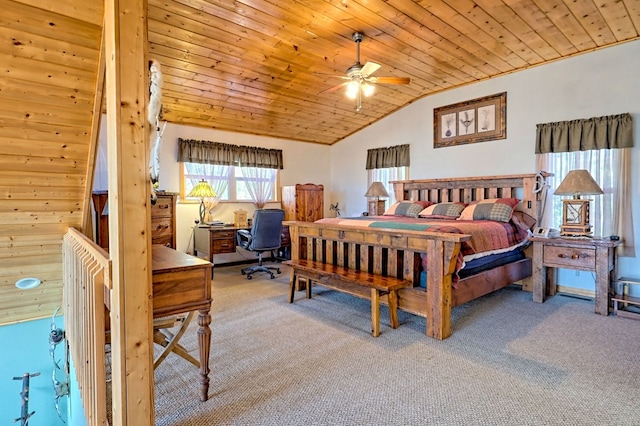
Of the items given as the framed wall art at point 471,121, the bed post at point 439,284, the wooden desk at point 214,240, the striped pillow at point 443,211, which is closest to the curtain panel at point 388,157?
the framed wall art at point 471,121

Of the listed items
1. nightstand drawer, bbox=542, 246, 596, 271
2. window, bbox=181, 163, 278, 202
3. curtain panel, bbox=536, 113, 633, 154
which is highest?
curtain panel, bbox=536, 113, 633, 154

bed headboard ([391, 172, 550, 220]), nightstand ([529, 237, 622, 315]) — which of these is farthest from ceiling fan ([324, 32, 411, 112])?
nightstand ([529, 237, 622, 315])

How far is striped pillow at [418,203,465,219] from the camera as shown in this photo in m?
4.35

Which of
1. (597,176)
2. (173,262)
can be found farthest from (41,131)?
(597,176)

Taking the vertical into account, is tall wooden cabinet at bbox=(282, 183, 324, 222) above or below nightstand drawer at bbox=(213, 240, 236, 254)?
above

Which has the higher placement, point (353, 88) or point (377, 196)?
Result: point (353, 88)

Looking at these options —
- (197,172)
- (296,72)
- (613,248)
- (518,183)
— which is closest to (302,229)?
(296,72)

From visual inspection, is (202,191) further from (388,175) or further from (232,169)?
(388,175)

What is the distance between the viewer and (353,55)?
3918 millimetres

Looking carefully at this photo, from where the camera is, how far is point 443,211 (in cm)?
445

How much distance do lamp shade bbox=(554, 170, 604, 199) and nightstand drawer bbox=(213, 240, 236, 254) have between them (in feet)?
14.1

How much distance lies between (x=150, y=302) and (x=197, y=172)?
421cm

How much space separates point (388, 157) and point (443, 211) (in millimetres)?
1837

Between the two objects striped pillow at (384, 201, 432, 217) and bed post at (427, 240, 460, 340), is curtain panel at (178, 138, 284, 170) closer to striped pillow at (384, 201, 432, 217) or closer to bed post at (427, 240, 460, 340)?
striped pillow at (384, 201, 432, 217)
